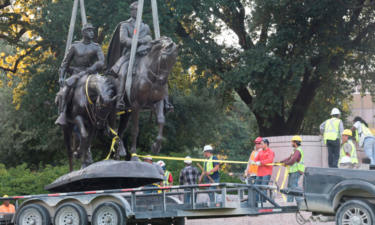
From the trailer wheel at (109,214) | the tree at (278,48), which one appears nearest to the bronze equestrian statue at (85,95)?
the trailer wheel at (109,214)

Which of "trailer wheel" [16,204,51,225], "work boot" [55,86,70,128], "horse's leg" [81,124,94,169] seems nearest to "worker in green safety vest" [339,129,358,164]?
"horse's leg" [81,124,94,169]

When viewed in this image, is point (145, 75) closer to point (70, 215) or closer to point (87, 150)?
point (87, 150)

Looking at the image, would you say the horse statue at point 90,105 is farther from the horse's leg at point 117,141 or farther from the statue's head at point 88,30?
the statue's head at point 88,30

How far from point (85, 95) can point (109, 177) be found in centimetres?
214

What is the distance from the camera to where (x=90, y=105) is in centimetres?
1144

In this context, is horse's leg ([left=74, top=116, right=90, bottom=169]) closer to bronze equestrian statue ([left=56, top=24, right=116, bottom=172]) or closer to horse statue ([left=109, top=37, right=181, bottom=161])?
bronze equestrian statue ([left=56, top=24, right=116, bottom=172])

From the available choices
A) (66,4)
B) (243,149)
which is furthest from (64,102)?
(243,149)

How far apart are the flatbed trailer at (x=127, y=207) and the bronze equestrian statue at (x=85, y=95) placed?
2.18m

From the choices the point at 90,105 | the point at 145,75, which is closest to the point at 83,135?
the point at 90,105

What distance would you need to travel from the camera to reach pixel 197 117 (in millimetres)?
27984

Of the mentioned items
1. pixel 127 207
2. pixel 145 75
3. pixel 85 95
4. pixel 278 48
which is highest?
pixel 278 48

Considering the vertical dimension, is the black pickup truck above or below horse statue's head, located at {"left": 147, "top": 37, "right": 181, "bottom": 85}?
below

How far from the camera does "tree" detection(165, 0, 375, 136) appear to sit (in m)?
21.9

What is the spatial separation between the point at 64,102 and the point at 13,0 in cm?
1587
